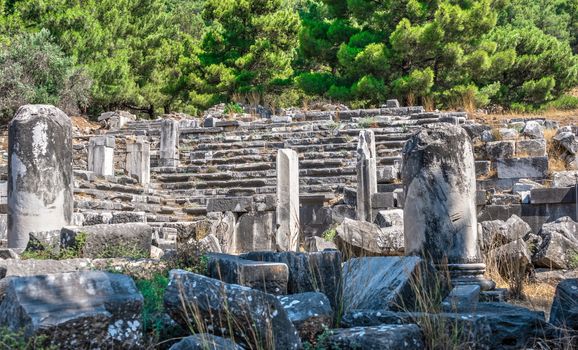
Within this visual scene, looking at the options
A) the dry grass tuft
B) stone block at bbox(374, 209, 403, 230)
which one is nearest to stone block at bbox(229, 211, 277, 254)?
stone block at bbox(374, 209, 403, 230)

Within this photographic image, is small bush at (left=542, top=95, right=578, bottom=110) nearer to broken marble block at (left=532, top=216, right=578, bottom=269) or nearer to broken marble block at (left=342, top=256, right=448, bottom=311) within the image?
broken marble block at (left=532, top=216, right=578, bottom=269)

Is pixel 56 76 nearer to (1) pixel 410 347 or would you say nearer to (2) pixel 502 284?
(2) pixel 502 284

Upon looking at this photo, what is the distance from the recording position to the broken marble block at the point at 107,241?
661 cm

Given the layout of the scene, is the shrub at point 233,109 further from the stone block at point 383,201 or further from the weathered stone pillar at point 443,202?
the weathered stone pillar at point 443,202

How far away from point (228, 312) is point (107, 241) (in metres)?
3.10

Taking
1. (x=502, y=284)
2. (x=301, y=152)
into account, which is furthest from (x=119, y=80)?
(x=502, y=284)

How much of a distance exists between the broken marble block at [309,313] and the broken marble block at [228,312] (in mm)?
262

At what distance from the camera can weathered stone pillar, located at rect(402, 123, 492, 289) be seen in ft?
25.3

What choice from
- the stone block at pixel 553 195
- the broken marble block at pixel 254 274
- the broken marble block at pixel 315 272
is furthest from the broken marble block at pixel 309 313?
the stone block at pixel 553 195

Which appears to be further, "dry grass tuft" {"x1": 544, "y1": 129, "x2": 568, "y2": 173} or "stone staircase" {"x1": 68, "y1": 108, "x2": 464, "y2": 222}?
"stone staircase" {"x1": 68, "y1": 108, "x2": 464, "y2": 222}

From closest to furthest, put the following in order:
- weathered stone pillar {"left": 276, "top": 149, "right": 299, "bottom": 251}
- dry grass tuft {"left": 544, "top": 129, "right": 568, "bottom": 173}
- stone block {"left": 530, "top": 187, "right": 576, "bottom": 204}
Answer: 1. weathered stone pillar {"left": 276, "top": 149, "right": 299, "bottom": 251}
2. stone block {"left": 530, "top": 187, "right": 576, "bottom": 204}
3. dry grass tuft {"left": 544, "top": 129, "right": 568, "bottom": 173}

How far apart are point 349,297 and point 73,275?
2.28 meters

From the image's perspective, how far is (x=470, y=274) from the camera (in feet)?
25.0

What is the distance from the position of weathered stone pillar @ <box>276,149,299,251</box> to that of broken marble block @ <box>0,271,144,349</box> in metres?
9.05
